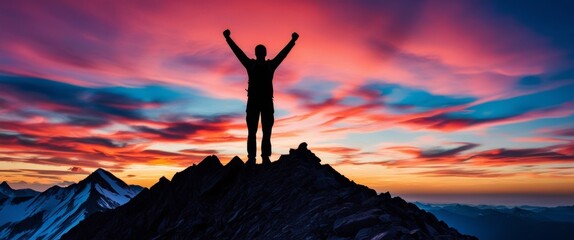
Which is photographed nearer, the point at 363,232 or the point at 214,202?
the point at 363,232

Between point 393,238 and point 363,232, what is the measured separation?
2.89 ft

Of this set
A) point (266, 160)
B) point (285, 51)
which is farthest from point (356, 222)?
point (285, 51)

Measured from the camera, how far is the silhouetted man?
15.4 metres

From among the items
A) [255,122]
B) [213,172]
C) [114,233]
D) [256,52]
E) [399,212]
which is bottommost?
[114,233]

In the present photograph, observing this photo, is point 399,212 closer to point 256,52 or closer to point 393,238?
point 393,238

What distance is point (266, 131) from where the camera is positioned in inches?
616

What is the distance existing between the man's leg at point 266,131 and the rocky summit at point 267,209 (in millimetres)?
576

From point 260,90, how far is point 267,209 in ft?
15.6

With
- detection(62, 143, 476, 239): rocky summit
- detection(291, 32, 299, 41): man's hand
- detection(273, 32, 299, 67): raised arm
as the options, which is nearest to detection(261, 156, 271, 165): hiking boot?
detection(62, 143, 476, 239): rocky summit

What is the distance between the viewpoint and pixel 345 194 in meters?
10.9

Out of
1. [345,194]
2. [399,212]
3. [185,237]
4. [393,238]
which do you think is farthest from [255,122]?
[393,238]

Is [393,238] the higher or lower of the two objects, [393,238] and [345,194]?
the lower

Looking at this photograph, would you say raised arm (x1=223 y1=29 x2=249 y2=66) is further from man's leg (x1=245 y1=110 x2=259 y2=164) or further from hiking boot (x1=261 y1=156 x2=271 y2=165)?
hiking boot (x1=261 y1=156 x2=271 y2=165)

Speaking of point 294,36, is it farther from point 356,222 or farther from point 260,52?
point 356,222
